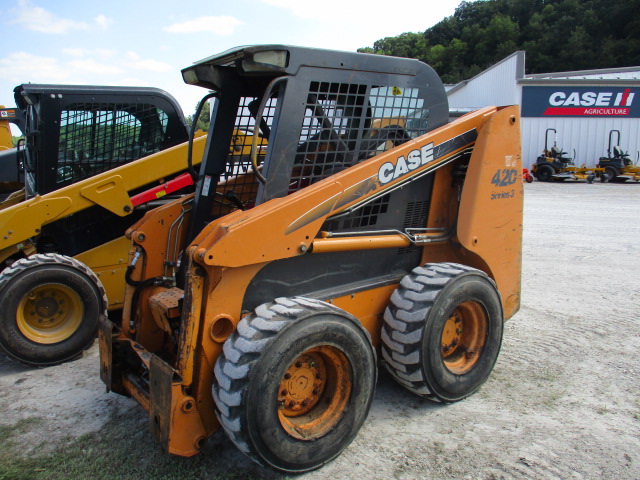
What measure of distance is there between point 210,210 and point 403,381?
1.81 meters

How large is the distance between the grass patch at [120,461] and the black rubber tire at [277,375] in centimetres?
28

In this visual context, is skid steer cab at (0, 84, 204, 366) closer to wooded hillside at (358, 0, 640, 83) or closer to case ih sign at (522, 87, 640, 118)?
case ih sign at (522, 87, 640, 118)

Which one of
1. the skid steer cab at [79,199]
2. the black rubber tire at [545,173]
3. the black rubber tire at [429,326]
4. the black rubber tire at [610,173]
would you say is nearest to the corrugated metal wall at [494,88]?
the black rubber tire at [545,173]

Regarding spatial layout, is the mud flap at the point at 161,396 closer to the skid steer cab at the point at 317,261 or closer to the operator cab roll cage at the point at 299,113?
the skid steer cab at the point at 317,261

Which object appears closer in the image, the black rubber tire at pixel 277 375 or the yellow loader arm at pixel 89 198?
the black rubber tire at pixel 277 375

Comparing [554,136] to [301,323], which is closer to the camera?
[301,323]

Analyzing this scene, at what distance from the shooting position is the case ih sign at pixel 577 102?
83.0ft

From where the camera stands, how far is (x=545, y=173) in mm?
22750

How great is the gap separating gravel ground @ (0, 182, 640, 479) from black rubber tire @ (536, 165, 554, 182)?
17.8 metres

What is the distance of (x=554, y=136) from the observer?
84.3 feet

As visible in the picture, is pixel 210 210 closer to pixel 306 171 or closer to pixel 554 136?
pixel 306 171

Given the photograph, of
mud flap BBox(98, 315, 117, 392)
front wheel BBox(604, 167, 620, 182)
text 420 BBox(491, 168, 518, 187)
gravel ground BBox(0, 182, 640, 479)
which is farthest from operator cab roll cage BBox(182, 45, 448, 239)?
front wheel BBox(604, 167, 620, 182)

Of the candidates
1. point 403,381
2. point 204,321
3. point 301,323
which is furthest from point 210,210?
point 403,381

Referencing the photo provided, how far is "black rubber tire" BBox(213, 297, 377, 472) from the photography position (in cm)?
270
